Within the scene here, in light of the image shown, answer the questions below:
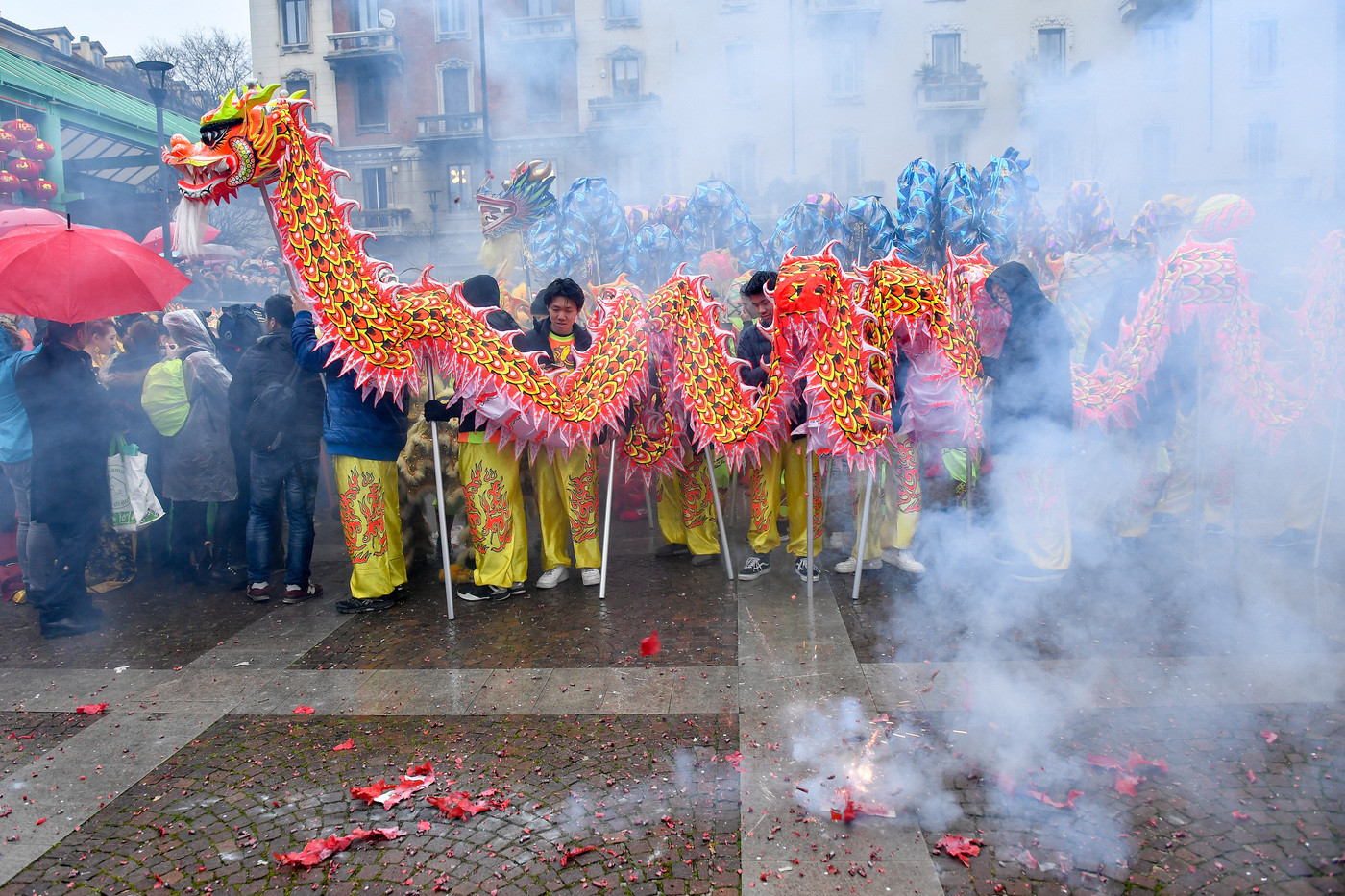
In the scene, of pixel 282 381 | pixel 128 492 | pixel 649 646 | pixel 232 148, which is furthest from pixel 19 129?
pixel 649 646

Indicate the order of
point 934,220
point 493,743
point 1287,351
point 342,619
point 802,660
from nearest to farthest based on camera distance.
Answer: point 493,743 → point 802,660 → point 342,619 → point 1287,351 → point 934,220

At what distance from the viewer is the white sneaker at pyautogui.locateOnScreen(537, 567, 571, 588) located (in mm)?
4898

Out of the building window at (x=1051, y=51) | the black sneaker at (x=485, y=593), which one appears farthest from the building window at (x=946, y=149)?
the black sneaker at (x=485, y=593)

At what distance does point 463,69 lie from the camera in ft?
76.6

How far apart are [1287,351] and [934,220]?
2.71 m

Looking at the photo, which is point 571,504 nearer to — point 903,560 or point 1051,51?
point 903,560

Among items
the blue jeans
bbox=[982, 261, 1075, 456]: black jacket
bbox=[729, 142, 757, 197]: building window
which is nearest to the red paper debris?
bbox=[982, 261, 1075, 456]: black jacket

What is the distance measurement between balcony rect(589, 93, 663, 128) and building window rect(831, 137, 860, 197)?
2809 mm

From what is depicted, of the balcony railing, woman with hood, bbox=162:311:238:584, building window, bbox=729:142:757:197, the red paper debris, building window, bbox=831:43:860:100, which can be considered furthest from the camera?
the balcony railing

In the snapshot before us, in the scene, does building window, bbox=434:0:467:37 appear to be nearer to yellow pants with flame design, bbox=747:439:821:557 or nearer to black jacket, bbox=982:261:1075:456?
yellow pants with flame design, bbox=747:439:821:557

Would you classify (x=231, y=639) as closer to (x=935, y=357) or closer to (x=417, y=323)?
(x=417, y=323)

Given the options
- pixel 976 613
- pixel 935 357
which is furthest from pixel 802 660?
pixel 935 357

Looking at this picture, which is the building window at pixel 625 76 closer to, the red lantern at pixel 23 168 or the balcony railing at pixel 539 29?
the balcony railing at pixel 539 29

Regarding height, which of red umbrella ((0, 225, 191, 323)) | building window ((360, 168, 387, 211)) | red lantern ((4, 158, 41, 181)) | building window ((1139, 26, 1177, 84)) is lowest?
red umbrella ((0, 225, 191, 323))
